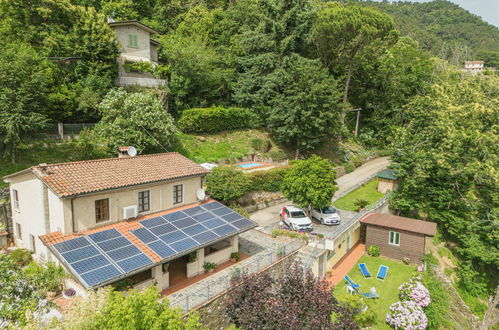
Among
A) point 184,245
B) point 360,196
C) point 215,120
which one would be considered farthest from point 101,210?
point 360,196

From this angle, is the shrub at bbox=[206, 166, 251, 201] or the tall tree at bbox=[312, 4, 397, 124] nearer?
the shrub at bbox=[206, 166, 251, 201]

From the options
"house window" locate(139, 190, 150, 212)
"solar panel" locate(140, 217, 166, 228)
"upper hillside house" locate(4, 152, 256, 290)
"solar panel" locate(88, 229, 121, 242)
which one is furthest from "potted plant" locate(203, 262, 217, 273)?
"solar panel" locate(88, 229, 121, 242)

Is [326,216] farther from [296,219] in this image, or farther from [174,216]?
[174,216]

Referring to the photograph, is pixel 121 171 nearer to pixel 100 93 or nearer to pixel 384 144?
pixel 100 93

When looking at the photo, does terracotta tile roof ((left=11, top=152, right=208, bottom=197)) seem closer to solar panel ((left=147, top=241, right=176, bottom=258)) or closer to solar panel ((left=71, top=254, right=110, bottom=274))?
solar panel ((left=71, top=254, right=110, bottom=274))

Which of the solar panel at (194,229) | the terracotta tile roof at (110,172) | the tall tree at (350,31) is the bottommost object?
the solar panel at (194,229)

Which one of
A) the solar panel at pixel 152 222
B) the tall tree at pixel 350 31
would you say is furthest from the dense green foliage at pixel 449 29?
the solar panel at pixel 152 222

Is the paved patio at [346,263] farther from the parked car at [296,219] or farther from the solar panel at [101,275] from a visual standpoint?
the solar panel at [101,275]
